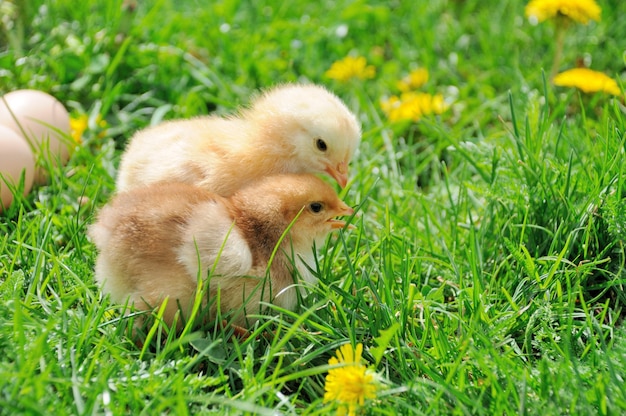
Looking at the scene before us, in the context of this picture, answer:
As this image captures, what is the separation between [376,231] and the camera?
3.10 meters

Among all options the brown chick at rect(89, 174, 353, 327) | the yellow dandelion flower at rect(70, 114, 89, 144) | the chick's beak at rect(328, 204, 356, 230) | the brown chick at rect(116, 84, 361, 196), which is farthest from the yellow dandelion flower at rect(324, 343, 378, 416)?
the yellow dandelion flower at rect(70, 114, 89, 144)

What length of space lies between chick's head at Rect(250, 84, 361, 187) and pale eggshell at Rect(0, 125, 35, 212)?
98cm

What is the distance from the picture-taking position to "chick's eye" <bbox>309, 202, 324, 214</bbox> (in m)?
2.42

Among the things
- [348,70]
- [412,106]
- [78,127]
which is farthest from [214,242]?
[348,70]

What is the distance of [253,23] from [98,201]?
1901 millimetres

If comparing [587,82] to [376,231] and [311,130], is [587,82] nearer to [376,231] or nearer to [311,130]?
[376,231]

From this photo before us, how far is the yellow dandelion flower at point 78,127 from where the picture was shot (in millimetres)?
3439

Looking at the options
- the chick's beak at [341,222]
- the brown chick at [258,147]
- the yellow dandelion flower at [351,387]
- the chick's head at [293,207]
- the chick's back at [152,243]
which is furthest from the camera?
the brown chick at [258,147]

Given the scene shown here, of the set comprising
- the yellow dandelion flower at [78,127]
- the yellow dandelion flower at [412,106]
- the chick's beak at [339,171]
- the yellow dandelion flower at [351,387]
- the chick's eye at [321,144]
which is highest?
the chick's eye at [321,144]

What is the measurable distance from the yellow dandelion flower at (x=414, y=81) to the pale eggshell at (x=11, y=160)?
2.04 meters

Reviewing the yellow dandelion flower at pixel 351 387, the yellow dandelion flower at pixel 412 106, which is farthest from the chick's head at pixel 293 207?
the yellow dandelion flower at pixel 412 106

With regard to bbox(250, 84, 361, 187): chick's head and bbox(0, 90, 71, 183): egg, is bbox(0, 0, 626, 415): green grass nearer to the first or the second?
bbox(0, 90, 71, 183): egg

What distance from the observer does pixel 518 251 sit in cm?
253

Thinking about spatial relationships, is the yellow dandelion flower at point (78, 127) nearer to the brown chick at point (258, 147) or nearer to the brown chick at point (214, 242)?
the brown chick at point (258, 147)
